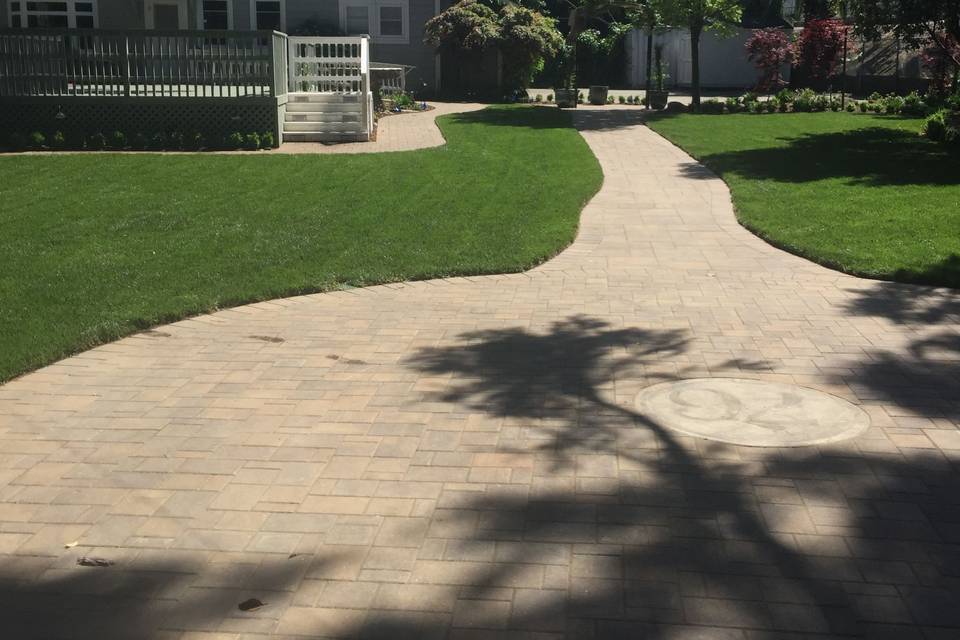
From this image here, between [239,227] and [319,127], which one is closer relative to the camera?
[239,227]

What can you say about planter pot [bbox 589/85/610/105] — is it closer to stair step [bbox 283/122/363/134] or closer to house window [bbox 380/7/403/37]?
house window [bbox 380/7/403/37]

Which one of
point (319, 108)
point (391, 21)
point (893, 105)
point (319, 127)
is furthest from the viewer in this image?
point (391, 21)

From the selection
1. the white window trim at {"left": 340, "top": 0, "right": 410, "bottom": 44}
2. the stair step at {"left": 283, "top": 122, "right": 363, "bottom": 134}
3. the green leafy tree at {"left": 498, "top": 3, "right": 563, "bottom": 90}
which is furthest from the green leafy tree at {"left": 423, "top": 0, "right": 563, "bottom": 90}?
the stair step at {"left": 283, "top": 122, "right": 363, "bottom": 134}

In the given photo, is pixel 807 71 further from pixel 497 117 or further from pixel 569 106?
pixel 497 117

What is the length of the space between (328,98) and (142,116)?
395 centimetres

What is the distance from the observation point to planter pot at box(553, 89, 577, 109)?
2961 centimetres

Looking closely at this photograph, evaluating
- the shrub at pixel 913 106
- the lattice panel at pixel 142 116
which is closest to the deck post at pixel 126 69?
the lattice panel at pixel 142 116

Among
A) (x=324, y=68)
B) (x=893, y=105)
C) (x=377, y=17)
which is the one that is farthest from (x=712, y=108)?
(x=324, y=68)

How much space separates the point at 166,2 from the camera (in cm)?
2855

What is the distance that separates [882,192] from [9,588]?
13027 millimetres

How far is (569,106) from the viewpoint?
29.7 metres

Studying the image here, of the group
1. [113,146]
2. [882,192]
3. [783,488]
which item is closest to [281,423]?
[783,488]

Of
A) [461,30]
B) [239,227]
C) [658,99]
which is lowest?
[239,227]

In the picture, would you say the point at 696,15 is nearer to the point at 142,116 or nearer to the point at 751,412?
the point at 142,116
